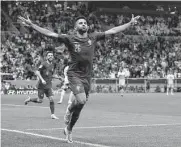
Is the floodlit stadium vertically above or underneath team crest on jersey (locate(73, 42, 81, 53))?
underneath

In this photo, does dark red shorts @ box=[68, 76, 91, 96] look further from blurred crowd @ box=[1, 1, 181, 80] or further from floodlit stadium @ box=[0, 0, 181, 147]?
blurred crowd @ box=[1, 1, 181, 80]

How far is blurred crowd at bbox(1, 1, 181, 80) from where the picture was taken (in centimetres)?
4303

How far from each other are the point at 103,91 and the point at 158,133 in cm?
3102

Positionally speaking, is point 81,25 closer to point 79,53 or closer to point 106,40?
point 79,53

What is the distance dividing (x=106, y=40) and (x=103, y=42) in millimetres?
462

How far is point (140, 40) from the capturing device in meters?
51.4

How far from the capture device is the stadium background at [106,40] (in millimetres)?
42219

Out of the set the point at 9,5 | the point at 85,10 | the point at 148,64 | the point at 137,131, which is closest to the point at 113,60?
the point at 148,64

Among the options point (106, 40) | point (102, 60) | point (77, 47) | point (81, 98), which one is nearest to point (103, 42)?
point (106, 40)

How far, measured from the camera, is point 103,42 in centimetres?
4959

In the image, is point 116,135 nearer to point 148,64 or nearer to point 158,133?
point 158,133

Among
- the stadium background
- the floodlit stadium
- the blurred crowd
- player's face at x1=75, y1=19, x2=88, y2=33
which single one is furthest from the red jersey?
the blurred crowd

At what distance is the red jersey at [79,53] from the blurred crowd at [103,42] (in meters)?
30.3

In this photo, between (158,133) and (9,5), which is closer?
(158,133)
